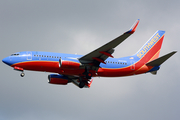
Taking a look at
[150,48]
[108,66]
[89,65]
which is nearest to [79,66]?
[89,65]

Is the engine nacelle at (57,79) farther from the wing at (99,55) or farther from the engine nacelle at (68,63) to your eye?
the wing at (99,55)

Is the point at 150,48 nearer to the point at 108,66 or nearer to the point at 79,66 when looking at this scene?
the point at 108,66

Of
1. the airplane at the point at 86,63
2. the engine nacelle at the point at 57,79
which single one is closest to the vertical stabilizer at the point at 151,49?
the airplane at the point at 86,63

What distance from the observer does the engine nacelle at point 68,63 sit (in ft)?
161

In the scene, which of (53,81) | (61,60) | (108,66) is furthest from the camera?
(53,81)

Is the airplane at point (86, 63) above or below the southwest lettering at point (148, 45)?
below

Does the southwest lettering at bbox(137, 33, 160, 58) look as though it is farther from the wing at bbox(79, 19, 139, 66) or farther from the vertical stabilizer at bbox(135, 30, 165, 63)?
the wing at bbox(79, 19, 139, 66)

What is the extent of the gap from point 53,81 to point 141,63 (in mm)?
14858

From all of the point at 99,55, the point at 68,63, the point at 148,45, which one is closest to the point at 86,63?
the point at 99,55

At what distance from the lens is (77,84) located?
190ft

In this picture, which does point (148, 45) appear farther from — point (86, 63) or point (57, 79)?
point (57, 79)

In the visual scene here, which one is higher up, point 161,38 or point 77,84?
point 161,38

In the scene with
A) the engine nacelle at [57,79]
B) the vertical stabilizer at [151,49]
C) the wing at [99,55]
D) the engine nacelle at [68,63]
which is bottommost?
the engine nacelle at [57,79]

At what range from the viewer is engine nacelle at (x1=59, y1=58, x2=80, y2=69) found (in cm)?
4912
